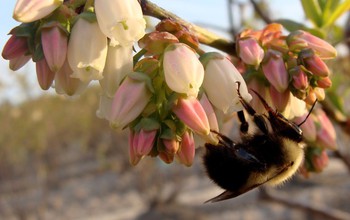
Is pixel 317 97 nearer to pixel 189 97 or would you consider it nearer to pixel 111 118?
pixel 189 97

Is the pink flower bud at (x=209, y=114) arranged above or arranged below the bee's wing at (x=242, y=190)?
above

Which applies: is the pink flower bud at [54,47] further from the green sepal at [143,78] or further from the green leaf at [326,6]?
the green leaf at [326,6]

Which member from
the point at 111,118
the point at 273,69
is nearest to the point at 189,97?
the point at 111,118

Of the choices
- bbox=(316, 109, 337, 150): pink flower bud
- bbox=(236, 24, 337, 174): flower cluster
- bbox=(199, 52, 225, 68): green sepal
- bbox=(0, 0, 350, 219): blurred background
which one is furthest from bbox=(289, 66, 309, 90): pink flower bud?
bbox=(0, 0, 350, 219): blurred background

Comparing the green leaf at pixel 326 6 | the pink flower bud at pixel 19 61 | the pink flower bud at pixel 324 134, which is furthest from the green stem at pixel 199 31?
the green leaf at pixel 326 6

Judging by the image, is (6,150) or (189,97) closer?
(189,97)

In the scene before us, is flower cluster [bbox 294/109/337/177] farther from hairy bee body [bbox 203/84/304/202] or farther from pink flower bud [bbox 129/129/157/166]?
pink flower bud [bbox 129/129/157/166]
